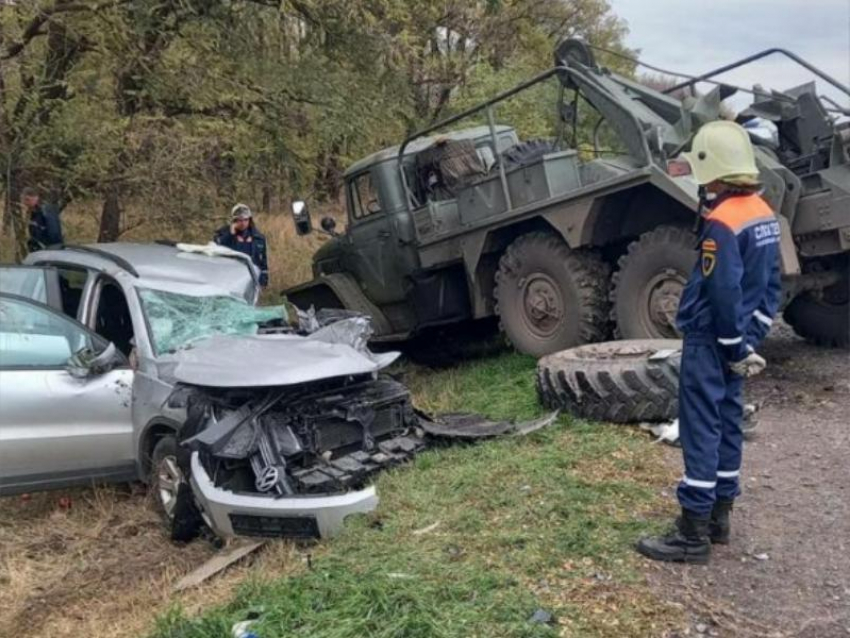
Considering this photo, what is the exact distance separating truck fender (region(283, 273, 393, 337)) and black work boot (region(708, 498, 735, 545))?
18.8 feet

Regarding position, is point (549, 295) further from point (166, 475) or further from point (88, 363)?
point (88, 363)

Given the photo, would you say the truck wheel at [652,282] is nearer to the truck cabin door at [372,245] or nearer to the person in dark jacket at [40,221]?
the truck cabin door at [372,245]

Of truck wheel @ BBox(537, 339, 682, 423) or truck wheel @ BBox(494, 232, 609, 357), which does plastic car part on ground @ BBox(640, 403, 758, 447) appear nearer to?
truck wheel @ BBox(537, 339, 682, 423)

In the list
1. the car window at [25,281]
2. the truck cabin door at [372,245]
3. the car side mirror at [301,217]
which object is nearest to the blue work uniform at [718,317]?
the car window at [25,281]

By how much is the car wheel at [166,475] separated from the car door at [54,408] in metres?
0.31

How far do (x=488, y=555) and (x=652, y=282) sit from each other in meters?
3.84

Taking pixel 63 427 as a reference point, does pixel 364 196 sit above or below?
above

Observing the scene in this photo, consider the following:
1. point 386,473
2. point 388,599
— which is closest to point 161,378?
point 386,473

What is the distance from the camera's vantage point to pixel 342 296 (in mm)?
9969

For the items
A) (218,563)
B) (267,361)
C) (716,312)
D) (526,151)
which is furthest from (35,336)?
(526,151)

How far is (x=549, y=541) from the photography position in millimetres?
4461

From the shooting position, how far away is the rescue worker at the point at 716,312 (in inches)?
160

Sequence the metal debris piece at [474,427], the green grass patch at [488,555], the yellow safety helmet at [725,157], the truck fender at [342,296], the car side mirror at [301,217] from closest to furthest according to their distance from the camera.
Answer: the green grass patch at [488,555], the yellow safety helmet at [725,157], the metal debris piece at [474,427], the car side mirror at [301,217], the truck fender at [342,296]

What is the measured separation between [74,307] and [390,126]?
617 centimetres
